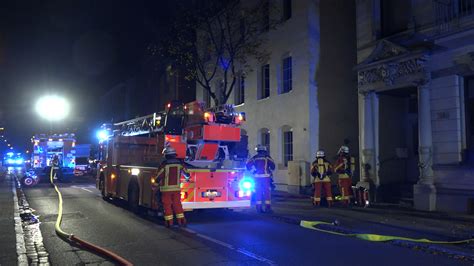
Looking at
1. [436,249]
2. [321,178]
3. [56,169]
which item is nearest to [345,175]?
[321,178]

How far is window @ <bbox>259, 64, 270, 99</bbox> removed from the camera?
21.3 metres

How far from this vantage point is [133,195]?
1216 centimetres

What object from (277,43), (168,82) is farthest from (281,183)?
(168,82)

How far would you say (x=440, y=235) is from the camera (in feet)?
28.3

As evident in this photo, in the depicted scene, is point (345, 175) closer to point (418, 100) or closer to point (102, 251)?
point (418, 100)

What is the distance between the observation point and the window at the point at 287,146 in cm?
1964

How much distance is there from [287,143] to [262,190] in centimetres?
820

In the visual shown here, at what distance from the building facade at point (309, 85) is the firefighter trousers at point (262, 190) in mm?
6077

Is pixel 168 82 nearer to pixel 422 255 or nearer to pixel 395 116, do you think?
pixel 395 116

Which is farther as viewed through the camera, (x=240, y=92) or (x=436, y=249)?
(x=240, y=92)

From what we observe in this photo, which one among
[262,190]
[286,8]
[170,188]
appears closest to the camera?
[170,188]

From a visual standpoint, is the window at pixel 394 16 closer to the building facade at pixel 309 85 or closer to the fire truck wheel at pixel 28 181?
the building facade at pixel 309 85

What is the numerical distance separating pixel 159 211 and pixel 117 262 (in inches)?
163

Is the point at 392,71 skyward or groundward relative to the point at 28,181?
skyward
